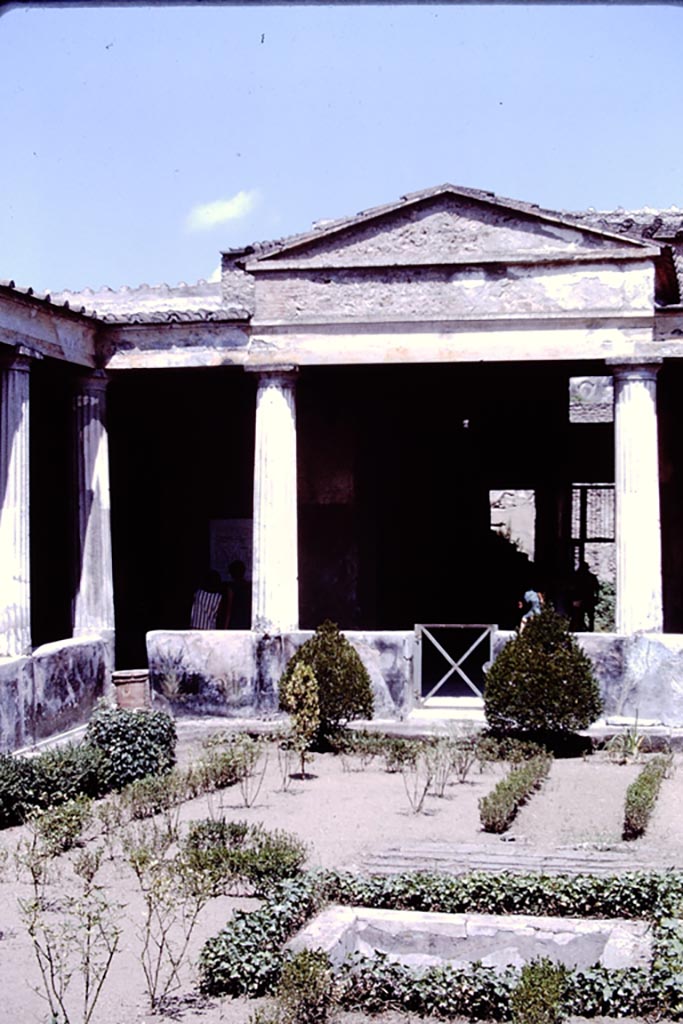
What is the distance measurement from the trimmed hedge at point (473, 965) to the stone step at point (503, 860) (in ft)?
1.62

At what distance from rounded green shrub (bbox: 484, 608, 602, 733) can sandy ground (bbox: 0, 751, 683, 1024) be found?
1.47 ft

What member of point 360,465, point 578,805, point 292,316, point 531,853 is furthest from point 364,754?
point 360,465

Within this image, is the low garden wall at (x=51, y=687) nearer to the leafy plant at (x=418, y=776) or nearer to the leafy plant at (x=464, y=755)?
the leafy plant at (x=418, y=776)

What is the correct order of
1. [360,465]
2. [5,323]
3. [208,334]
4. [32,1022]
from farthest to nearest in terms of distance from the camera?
[360,465] < [208,334] < [5,323] < [32,1022]

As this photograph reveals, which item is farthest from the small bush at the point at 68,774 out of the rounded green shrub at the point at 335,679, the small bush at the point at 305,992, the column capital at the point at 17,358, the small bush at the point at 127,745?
the small bush at the point at 305,992

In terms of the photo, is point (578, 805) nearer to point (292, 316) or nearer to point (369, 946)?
point (369, 946)

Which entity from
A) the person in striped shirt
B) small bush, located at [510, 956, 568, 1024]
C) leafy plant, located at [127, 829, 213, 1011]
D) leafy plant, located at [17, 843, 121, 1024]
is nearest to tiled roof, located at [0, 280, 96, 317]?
the person in striped shirt

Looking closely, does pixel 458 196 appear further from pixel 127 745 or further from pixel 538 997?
pixel 538 997

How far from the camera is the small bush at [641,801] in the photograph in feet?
25.4

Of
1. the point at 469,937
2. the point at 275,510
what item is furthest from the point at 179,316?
the point at 469,937

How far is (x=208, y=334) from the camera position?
40.4 ft

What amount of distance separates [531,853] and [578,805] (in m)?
1.67

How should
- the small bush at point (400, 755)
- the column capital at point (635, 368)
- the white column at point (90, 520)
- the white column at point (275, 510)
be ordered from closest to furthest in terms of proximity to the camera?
the small bush at point (400, 755), the column capital at point (635, 368), the white column at point (275, 510), the white column at point (90, 520)

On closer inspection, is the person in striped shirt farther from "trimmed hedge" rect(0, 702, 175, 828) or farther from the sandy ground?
"trimmed hedge" rect(0, 702, 175, 828)
